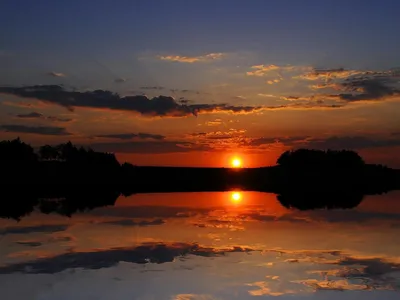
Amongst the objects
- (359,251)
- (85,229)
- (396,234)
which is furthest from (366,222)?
(85,229)

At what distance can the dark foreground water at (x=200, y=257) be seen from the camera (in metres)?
10.9

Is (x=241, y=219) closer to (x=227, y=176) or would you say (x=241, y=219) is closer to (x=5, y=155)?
(x=5, y=155)

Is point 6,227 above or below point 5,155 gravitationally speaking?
below

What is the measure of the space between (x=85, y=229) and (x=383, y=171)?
225 ft

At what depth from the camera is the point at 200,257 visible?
560 inches

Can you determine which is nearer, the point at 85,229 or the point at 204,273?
the point at 204,273

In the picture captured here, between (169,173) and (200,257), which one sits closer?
(200,257)

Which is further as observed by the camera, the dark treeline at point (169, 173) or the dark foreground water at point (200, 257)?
the dark treeline at point (169, 173)

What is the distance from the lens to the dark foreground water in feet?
35.6

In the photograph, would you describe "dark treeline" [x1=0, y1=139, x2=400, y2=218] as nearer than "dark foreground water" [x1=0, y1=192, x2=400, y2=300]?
No

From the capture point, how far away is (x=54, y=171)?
224ft

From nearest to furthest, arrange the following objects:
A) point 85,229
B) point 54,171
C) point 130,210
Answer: point 85,229, point 130,210, point 54,171

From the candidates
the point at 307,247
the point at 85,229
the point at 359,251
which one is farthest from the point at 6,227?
the point at 359,251

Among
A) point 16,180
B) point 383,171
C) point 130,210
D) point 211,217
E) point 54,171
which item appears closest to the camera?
point 211,217
